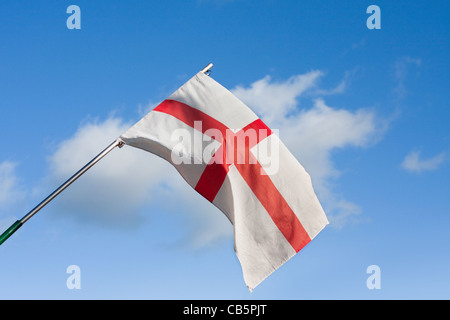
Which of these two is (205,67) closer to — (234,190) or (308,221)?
(234,190)

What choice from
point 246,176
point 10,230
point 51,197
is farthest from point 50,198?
point 246,176

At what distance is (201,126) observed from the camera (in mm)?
Result: 10500

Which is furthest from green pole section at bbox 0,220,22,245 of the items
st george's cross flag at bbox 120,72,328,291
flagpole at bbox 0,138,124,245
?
st george's cross flag at bbox 120,72,328,291

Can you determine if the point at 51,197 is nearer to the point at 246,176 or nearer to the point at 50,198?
the point at 50,198

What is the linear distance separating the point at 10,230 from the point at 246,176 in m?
4.68

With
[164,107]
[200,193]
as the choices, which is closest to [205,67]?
[164,107]

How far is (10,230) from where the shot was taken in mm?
8375

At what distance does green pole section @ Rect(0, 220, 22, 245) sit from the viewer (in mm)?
8289

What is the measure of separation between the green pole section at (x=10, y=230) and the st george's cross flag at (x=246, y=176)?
2.71 meters

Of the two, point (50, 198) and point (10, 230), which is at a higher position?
point (50, 198)

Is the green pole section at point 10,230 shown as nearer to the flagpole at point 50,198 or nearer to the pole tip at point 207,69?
the flagpole at point 50,198

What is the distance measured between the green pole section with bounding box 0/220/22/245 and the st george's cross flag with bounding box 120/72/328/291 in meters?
2.71

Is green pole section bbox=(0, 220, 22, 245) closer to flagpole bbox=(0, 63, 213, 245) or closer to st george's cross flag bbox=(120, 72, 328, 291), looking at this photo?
flagpole bbox=(0, 63, 213, 245)
